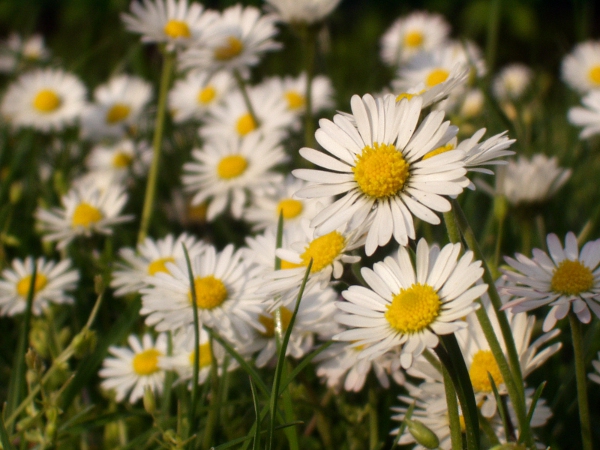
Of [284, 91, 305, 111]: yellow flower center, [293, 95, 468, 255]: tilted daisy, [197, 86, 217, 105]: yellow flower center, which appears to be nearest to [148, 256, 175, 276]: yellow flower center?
[293, 95, 468, 255]: tilted daisy

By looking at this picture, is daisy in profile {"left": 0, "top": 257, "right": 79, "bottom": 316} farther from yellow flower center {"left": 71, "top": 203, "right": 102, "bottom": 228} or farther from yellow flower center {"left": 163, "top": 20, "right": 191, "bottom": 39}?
yellow flower center {"left": 163, "top": 20, "right": 191, "bottom": 39}

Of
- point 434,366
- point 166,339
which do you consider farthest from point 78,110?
point 434,366

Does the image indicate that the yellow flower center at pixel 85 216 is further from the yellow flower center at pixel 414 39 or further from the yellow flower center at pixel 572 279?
the yellow flower center at pixel 414 39

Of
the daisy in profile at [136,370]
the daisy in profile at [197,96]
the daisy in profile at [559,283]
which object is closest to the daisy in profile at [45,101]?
the daisy in profile at [197,96]

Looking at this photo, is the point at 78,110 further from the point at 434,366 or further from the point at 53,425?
the point at 434,366

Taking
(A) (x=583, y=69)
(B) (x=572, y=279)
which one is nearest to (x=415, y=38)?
(A) (x=583, y=69)
